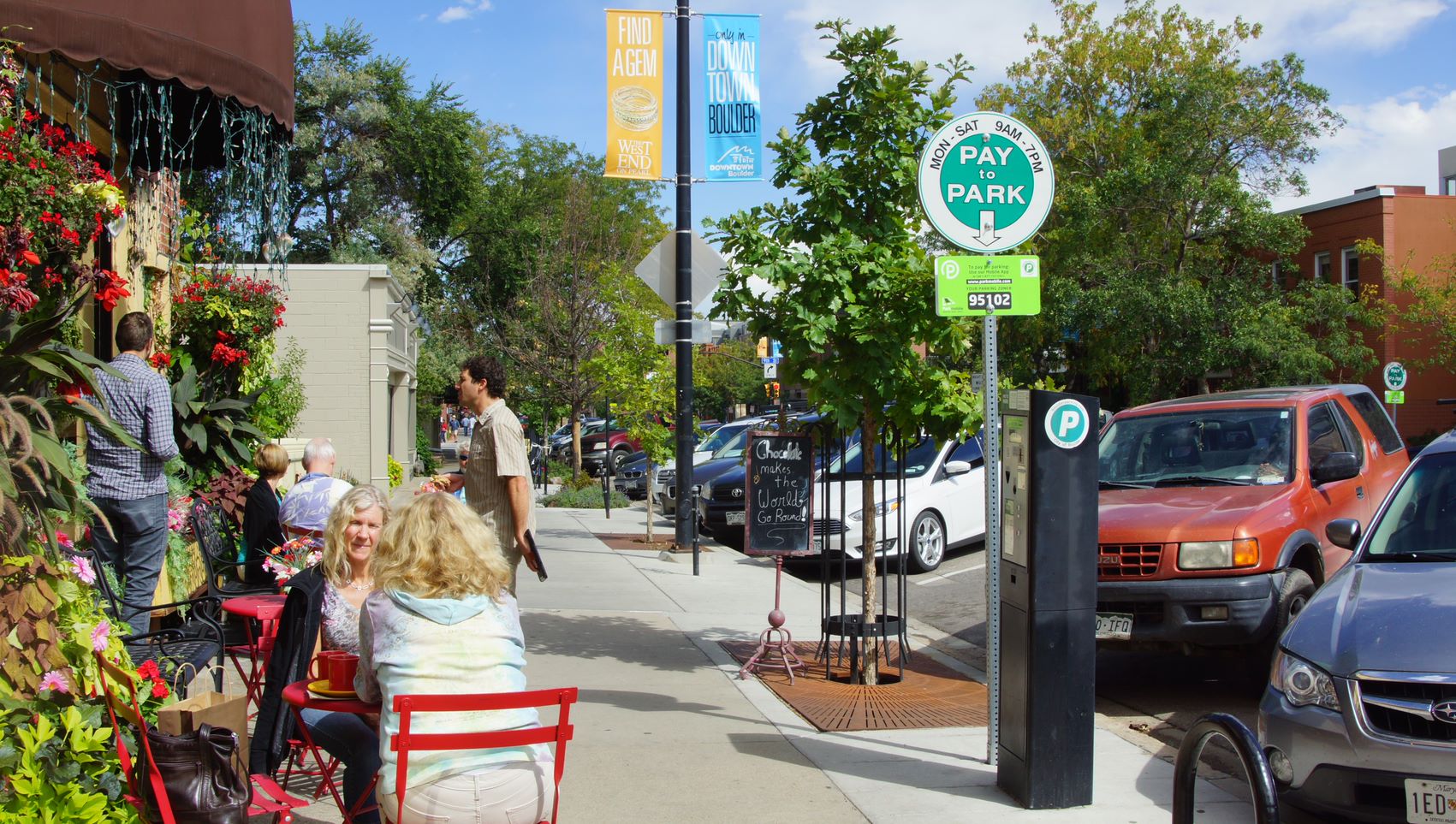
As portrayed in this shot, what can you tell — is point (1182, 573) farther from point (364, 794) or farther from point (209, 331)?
point (209, 331)

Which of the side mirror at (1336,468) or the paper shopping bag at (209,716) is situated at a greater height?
the side mirror at (1336,468)

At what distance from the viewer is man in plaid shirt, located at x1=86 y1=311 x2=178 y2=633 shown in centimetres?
621

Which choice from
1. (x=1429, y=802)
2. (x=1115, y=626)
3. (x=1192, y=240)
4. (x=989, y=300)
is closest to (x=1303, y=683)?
(x=1429, y=802)

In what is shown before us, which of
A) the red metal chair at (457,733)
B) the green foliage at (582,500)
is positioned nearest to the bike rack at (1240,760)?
the red metal chair at (457,733)

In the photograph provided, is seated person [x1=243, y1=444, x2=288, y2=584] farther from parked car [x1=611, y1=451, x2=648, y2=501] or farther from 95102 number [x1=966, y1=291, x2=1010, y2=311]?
parked car [x1=611, y1=451, x2=648, y2=501]

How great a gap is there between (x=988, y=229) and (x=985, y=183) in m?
0.23

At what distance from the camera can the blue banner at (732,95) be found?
1337 centimetres

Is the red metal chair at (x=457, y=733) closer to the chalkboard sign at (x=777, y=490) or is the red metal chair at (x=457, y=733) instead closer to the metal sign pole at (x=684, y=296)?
the chalkboard sign at (x=777, y=490)

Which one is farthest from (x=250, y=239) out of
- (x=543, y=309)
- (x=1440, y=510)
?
(x=543, y=309)

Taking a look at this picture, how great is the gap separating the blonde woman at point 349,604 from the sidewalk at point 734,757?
47.8 inches

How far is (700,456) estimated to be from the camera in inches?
850

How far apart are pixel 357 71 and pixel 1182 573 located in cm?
3309

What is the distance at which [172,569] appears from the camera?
8125mm

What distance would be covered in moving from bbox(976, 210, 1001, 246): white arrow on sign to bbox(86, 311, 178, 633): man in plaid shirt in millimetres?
4458
